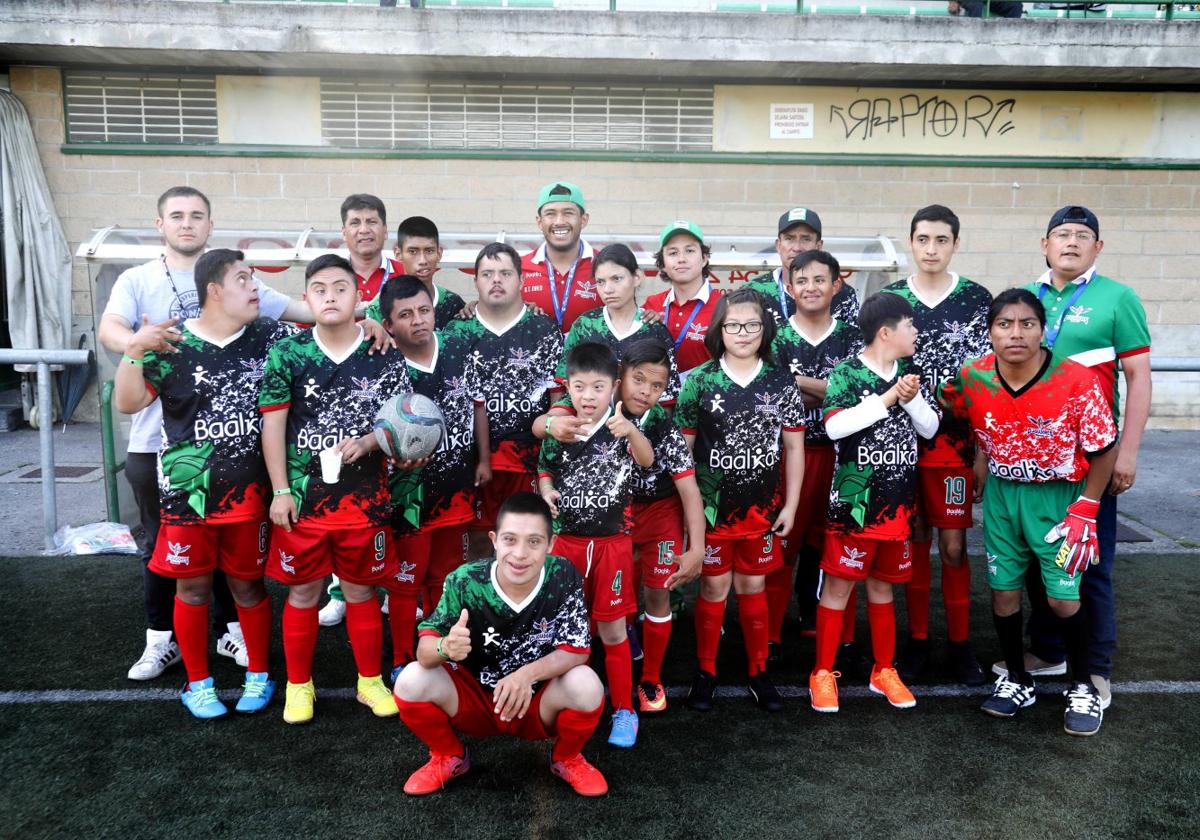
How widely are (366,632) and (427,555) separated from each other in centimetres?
44

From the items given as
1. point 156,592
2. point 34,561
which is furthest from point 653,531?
point 34,561

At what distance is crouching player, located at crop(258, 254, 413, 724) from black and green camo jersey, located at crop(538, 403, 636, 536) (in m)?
0.71

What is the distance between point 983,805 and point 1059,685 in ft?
3.95

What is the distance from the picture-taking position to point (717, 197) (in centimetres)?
922

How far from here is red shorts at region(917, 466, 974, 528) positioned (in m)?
3.99

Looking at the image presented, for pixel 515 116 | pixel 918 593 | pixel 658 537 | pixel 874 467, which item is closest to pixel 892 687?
pixel 918 593

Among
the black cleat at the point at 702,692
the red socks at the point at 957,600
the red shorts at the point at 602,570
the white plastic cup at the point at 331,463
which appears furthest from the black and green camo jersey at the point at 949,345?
the white plastic cup at the point at 331,463

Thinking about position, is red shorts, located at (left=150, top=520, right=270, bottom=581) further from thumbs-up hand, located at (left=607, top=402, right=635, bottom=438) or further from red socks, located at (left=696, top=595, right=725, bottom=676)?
red socks, located at (left=696, top=595, right=725, bottom=676)

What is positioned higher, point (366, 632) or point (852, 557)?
point (852, 557)

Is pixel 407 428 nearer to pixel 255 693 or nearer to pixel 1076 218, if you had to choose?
pixel 255 693

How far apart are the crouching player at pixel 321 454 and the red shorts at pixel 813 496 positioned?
182 cm

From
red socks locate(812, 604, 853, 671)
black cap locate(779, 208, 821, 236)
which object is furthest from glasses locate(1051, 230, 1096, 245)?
red socks locate(812, 604, 853, 671)

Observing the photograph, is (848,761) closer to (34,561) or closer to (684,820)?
(684,820)

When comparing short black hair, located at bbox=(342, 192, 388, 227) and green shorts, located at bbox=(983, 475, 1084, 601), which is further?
short black hair, located at bbox=(342, 192, 388, 227)
